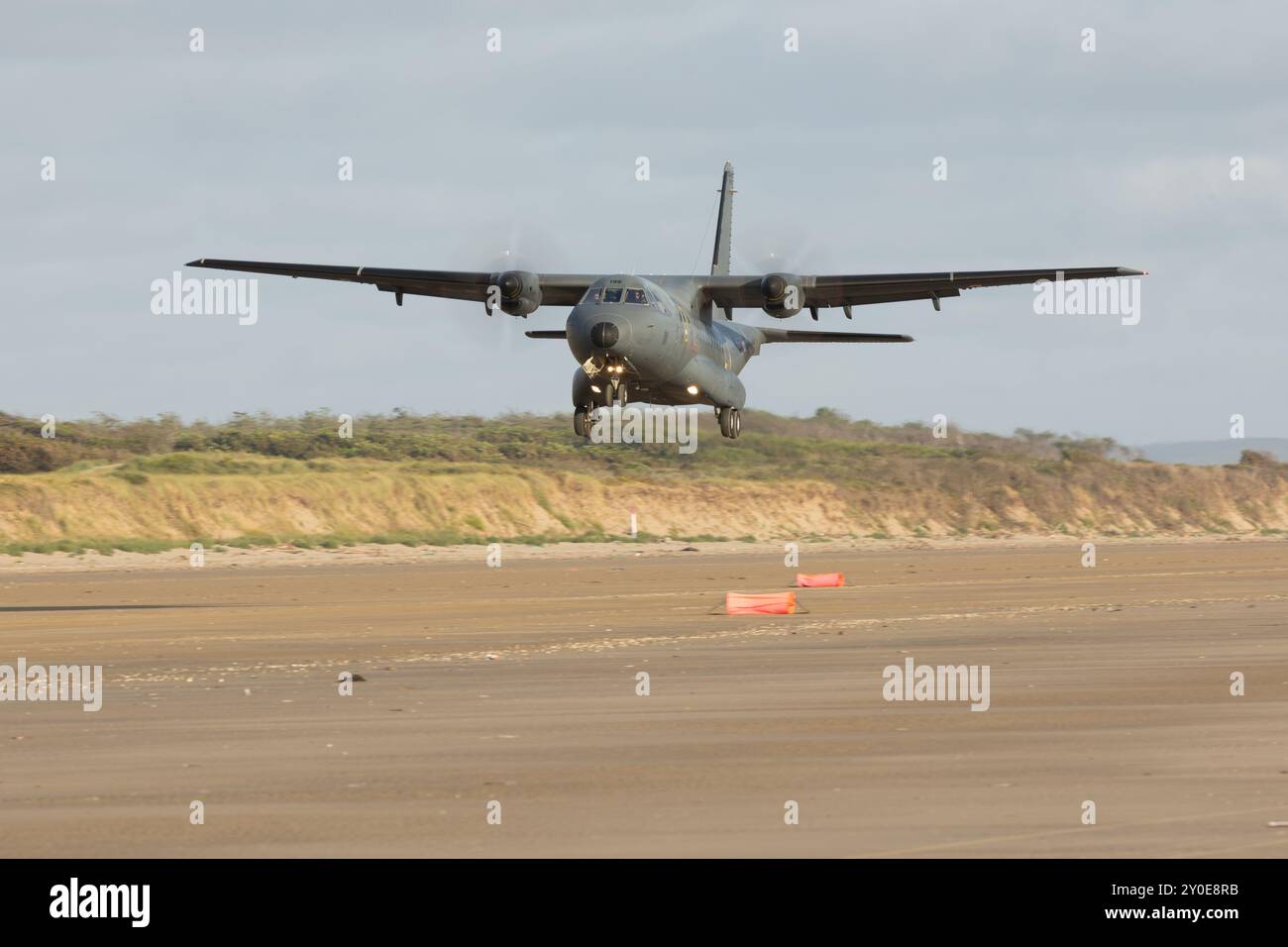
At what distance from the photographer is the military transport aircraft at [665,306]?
33.6 metres

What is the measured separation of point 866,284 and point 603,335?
980 cm

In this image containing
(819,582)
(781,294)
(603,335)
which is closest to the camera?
(603,335)

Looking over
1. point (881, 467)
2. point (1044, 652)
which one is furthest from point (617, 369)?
point (881, 467)

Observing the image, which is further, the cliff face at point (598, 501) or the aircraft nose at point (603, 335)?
the cliff face at point (598, 501)

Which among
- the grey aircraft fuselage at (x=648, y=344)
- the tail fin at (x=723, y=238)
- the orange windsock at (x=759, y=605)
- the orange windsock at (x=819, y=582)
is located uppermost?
the tail fin at (x=723, y=238)

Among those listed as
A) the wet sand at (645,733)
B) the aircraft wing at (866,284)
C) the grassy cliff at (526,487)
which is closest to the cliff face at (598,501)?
the grassy cliff at (526,487)

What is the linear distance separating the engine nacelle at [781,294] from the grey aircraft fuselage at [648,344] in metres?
1.45

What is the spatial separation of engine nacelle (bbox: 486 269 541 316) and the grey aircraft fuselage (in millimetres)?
3020

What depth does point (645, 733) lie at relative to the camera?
15258 mm

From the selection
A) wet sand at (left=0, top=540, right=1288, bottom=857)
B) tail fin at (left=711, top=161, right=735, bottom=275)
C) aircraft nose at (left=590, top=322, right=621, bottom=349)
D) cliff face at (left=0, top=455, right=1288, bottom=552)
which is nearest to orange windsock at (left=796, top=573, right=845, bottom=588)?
wet sand at (left=0, top=540, right=1288, bottom=857)

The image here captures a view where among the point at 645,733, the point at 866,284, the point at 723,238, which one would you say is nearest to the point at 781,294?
the point at 866,284

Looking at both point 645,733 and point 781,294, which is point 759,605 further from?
point 645,733

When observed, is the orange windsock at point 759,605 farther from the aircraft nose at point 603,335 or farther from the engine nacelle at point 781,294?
the engine nacelle at point 781,294
